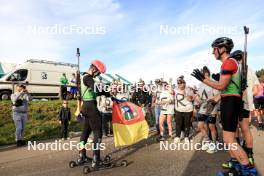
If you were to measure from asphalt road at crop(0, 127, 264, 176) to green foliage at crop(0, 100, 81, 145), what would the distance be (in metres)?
2.58

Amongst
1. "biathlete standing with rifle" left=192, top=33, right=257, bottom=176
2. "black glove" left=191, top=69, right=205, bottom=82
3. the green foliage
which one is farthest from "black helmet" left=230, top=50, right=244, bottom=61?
the green foliage

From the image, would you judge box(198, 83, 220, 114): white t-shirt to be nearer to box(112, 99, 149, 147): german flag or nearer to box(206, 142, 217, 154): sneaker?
box(206, 142, 217, 154): sneaker

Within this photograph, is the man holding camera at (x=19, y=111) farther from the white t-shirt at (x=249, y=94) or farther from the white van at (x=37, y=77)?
the white van at (x=37, y=77)

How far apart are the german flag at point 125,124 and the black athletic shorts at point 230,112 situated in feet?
8.15

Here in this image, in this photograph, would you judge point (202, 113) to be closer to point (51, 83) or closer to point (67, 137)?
point (67, 137)

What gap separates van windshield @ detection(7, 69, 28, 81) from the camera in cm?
2042

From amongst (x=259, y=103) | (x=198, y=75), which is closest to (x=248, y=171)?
(x=198, y=75)

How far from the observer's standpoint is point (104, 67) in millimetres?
6305

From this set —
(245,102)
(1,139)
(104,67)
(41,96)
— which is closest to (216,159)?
(245,102)

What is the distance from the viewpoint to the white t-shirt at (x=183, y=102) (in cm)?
961

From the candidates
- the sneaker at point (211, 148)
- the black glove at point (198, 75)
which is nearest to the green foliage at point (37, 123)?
the sneaker at point (211, 148)

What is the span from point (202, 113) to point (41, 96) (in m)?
15.9

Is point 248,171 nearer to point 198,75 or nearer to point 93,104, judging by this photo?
point 198,75

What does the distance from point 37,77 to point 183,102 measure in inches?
577
